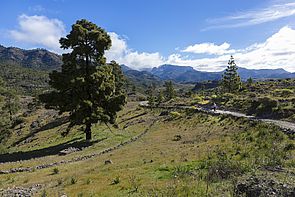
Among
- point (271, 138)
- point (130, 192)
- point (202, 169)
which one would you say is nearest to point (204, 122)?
point (271, 138)

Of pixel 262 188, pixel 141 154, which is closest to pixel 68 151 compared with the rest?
pixel 141 154

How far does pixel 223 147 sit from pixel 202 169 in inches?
248

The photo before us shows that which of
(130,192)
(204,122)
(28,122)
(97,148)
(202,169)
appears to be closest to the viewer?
(130,192)

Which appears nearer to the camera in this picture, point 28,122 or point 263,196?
point 263,196

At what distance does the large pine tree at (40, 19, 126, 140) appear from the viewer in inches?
1346

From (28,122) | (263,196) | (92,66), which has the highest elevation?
(92,66)

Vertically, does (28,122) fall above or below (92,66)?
below

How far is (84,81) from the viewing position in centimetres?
3372

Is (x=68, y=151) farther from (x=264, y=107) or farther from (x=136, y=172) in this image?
(x=264, y=107)

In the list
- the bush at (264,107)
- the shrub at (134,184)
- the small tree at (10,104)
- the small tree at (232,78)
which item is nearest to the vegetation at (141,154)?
the shrub at (134,184)

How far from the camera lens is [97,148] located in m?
32.0

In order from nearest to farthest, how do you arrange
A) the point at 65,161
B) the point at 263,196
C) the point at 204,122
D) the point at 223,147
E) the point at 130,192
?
the point at 263,196 < the point at 130,192 < the point at 223,147 < the point at 65,161 < the point at 204,122

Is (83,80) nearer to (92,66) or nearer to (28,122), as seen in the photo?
(92,66)

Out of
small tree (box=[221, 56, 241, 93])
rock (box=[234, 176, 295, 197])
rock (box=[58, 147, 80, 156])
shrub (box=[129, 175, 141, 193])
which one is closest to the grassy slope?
shrub (box=[129, 175, 141, 193])
